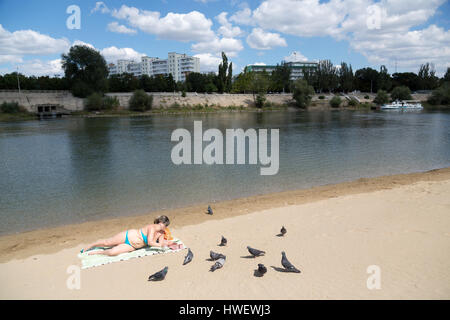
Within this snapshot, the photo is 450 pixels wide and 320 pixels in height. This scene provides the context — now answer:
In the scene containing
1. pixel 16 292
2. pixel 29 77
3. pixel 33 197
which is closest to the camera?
pixel 16 292

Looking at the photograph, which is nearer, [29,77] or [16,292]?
[16,292]

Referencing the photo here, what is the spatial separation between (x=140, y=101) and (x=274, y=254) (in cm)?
8130

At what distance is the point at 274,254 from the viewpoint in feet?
24.9

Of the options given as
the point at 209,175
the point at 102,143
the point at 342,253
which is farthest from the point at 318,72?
the point at 342,253

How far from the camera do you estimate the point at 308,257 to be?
734 cm

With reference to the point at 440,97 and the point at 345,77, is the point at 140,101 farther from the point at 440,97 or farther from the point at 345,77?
the point at 440,97

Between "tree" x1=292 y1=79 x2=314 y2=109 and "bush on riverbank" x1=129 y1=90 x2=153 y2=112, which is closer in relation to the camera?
"bush on riverbank" x1=129 y1=90 x2=153 y2=112

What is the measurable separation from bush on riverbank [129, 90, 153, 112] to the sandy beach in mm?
76002

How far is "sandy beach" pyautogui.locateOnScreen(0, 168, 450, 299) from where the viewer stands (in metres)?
6.14

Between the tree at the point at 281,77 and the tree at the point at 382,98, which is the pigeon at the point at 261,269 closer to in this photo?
the tree at the point at 382,98

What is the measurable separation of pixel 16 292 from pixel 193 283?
335cm

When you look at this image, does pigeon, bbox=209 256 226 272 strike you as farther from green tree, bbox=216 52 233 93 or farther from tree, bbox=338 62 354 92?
tree, bbox=338 62 354 92

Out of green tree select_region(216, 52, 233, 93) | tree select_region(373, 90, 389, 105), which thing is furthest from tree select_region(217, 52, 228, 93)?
tree select_region(373, 90, 389, 105)
